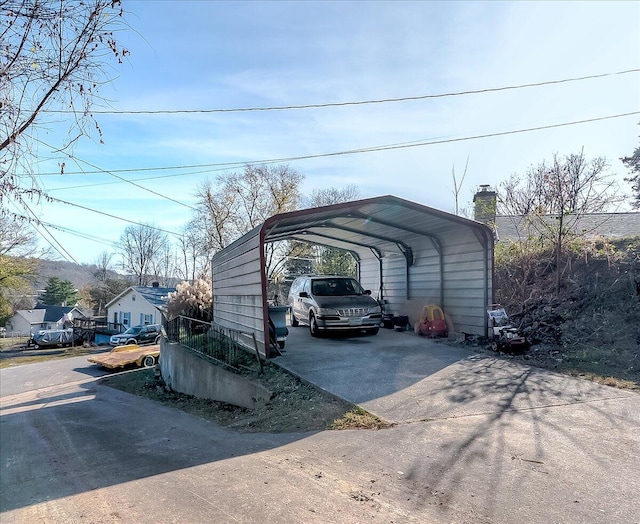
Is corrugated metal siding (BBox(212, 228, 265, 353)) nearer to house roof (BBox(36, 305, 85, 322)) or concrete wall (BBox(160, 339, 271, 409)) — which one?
concrete wall (BBox(160, 339, 271, 409))

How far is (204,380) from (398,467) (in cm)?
784

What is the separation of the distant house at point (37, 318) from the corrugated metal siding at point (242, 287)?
195 feet

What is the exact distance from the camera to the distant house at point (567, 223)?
12961 mm

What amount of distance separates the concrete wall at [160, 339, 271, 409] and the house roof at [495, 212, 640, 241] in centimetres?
973

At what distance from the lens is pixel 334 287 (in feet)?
41.5

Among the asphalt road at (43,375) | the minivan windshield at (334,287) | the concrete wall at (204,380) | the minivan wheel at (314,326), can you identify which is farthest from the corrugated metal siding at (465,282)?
the asphalt road at (43,375)

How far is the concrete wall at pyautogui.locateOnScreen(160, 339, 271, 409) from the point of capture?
7.88 meters

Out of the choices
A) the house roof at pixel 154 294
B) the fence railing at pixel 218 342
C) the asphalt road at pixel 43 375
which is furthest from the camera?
the house roof at pixel 154 294

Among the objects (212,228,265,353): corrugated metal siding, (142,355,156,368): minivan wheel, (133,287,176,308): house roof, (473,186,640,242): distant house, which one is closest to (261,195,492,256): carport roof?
(212,228,265,353): corrugated metal siding

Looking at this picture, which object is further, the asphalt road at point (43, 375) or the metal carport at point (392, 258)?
the asphalt road at point (43, 375)

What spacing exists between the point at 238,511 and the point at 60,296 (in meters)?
86.4

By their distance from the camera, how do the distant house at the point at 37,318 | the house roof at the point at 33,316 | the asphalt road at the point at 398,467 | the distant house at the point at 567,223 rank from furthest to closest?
the house roof at the point at 33,316, the distant house at the point at 37,318, the distant house at the point at 567,223, the asphalt road at the point at 398,467

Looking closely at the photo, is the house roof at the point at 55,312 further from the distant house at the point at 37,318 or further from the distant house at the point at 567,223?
the distant house at the point at 567,223

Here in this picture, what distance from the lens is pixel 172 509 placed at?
3.56 m
